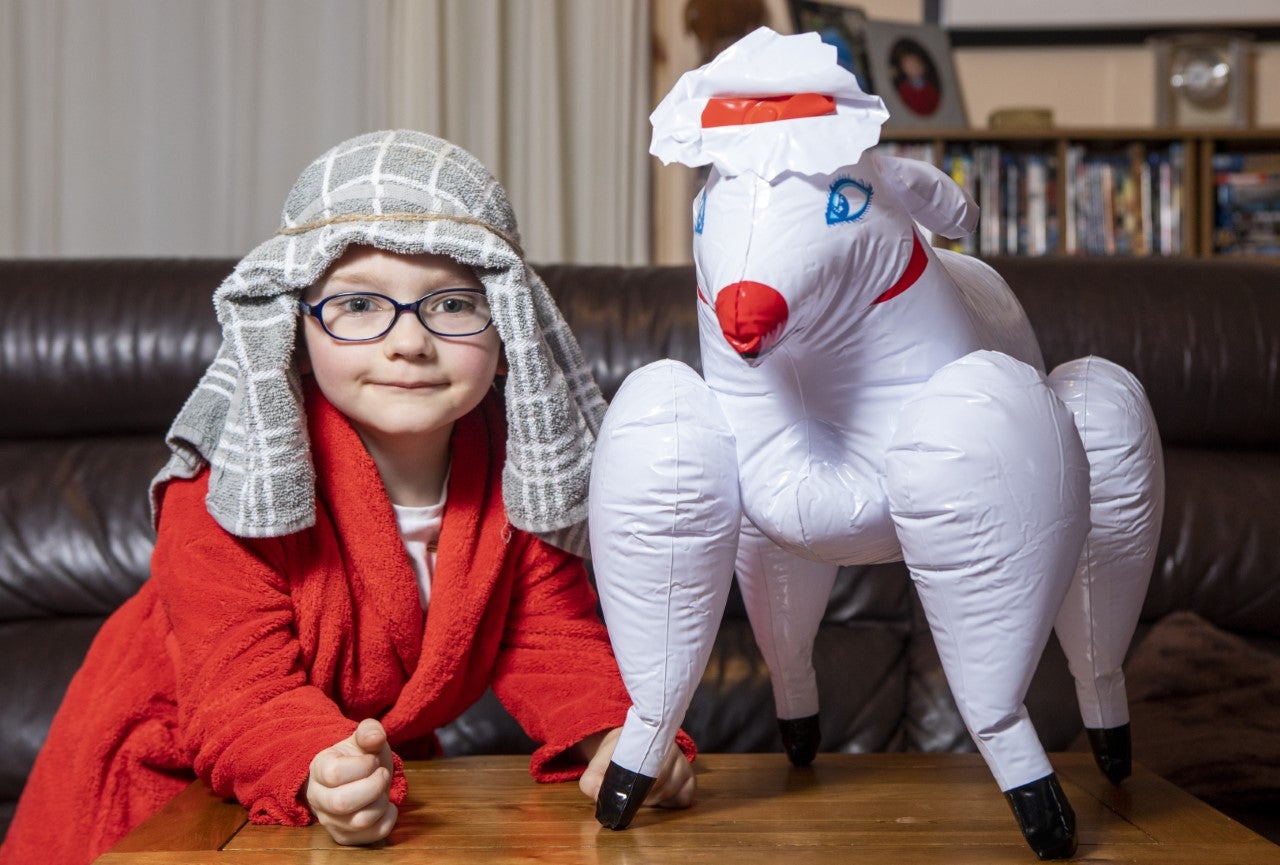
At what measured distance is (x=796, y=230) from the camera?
1.88 ft

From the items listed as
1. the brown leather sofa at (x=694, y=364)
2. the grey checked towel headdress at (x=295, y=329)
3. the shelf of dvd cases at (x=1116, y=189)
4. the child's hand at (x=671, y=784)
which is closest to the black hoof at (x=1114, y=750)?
the child's hand at (x=671, y=784)

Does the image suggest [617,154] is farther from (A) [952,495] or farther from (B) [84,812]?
(A) [952,495]

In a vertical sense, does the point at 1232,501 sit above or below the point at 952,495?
below

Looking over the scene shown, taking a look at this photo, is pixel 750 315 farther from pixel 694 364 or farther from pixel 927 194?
pixel 694 364

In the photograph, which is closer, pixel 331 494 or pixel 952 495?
pixel 952 495

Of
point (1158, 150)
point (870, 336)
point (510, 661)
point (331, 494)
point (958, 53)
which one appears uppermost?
point (958, 53)

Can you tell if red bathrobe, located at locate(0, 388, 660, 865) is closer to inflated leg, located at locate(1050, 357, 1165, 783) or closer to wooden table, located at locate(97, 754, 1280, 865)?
wooden table, located at locate(97, 754, 1280, 865)

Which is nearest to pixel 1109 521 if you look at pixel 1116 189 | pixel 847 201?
pixel 847 201

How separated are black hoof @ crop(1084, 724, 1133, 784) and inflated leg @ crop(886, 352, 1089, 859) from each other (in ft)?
0.56

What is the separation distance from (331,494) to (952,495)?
1.58ft

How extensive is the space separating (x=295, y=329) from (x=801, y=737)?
44 cm

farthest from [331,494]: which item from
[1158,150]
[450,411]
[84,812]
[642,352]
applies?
[1158,150]

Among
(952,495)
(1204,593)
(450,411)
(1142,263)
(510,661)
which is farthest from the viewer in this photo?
(1142,263)

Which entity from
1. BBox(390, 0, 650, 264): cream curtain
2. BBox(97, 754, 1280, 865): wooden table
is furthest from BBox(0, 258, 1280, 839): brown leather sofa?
BBox(390, 0, 650, 264): cream curtain
